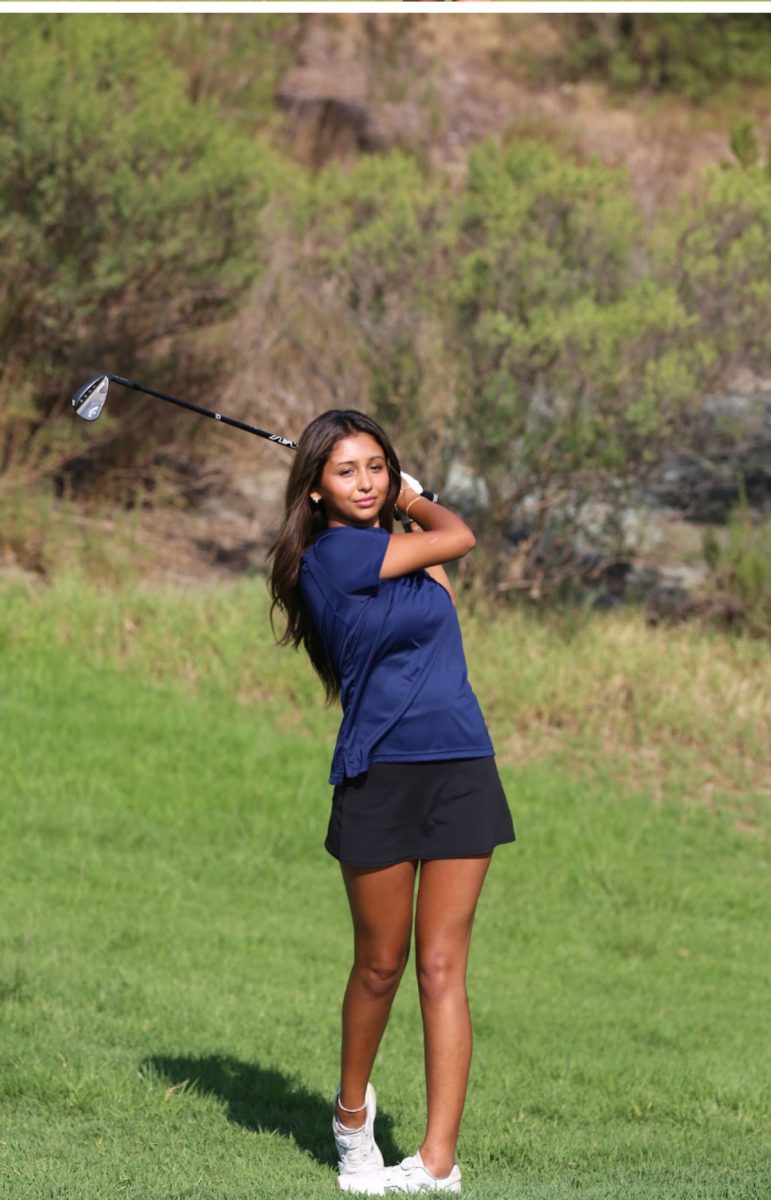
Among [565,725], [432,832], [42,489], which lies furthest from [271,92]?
[432,832]

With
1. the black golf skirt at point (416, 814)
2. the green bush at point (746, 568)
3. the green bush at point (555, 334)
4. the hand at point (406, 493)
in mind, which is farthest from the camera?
the green bush at point (746, 568)

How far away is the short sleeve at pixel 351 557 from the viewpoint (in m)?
3.73

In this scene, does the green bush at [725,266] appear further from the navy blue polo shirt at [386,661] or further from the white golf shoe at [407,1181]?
the white golf shoe at [407,1181]

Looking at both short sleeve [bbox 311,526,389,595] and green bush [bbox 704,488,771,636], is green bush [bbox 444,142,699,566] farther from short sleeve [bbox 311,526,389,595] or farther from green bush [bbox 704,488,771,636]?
short sleeve [bbox 311,526,389,595]

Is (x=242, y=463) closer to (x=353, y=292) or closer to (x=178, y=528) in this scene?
(x=178, y=528)

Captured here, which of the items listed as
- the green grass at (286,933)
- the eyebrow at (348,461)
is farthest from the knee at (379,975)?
the eyebrow at (348,461)

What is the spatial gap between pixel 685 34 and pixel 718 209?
49.0 ft

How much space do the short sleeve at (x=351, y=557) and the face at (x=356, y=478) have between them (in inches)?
3.4

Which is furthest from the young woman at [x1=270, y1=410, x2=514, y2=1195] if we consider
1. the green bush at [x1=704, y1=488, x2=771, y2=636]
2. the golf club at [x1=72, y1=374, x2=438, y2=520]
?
the green bush at [x1=704, y1=488, x2=771, y2=636]

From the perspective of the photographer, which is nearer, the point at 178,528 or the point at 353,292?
the point at 353,292

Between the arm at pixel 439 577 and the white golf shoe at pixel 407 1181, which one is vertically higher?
the arm at pixel 439 577

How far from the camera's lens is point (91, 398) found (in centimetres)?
450

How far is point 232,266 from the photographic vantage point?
41.4 ft

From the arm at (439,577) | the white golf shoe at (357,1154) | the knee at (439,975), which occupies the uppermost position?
the arm at (439,577)
